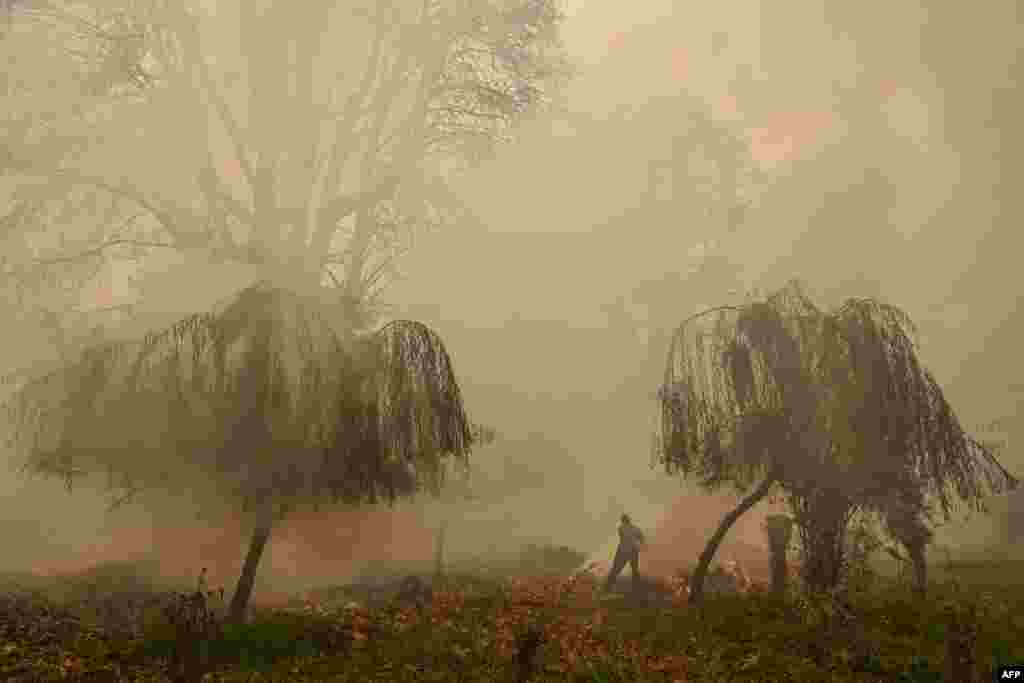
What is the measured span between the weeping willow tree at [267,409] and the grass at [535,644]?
4.83 ft

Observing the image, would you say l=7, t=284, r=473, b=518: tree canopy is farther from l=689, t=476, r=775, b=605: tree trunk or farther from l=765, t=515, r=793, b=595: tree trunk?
l=765, t=515, r=793, b=595: tree trunk

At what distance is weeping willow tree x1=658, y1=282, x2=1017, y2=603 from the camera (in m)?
9.34

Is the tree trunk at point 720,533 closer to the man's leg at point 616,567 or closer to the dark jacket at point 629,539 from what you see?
the dark jacket at point 629,539

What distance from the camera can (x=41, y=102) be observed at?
16156 mm

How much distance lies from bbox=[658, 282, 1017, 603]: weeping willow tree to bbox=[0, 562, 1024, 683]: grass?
1.29 m

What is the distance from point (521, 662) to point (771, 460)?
5.66 meters

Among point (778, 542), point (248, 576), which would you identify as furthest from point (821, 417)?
point (248, 576)

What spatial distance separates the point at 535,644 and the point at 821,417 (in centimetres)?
523

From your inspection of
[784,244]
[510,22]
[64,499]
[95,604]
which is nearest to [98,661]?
[95,604]

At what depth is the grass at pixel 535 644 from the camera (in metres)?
7.45

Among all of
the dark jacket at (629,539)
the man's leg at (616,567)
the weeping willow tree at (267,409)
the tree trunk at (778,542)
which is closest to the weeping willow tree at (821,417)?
the tree trunk at (778,542)

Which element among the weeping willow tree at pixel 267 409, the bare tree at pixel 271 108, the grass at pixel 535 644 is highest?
the bare tree at pixel 271 108

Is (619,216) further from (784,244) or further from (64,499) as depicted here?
(64,499)

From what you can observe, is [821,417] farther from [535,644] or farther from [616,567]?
[616,567]
